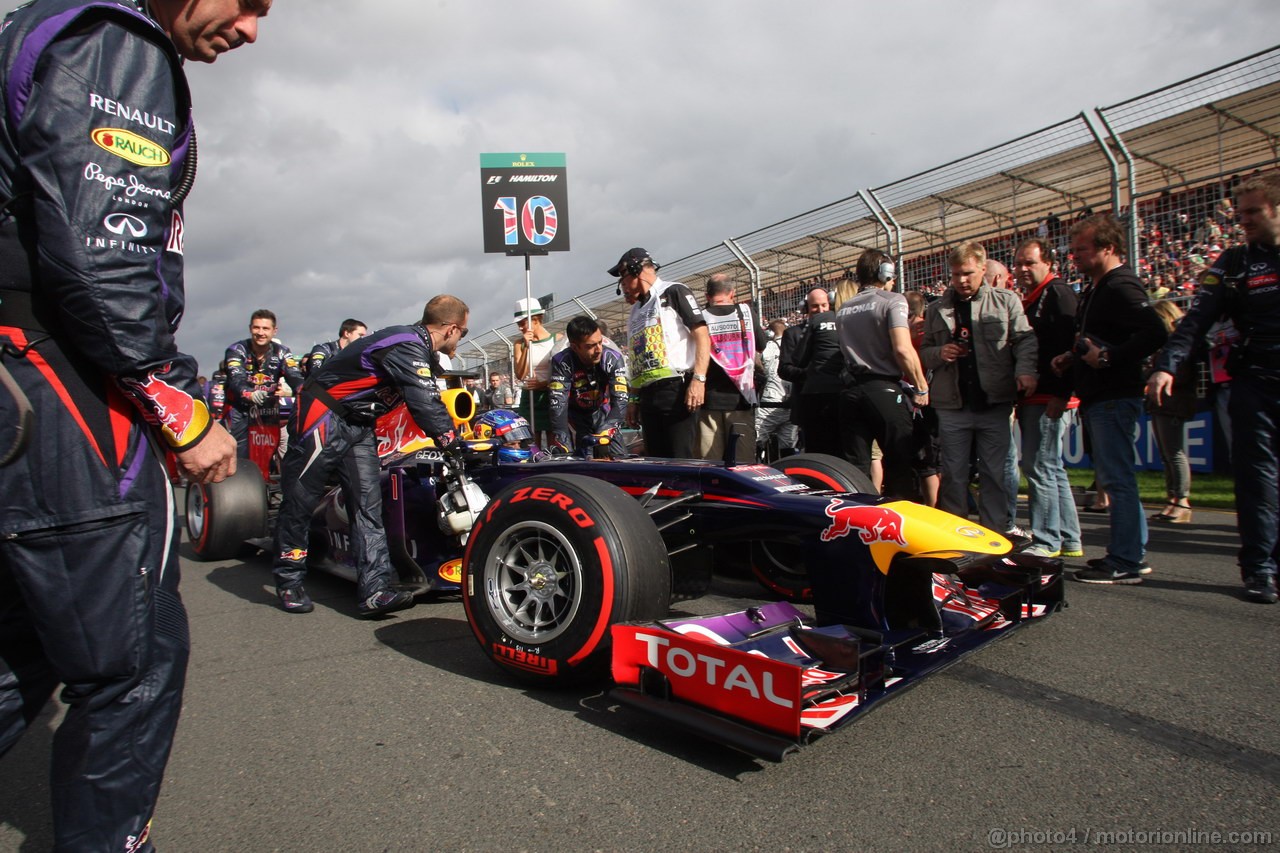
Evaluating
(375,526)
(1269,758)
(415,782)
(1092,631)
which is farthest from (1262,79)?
(415,782)

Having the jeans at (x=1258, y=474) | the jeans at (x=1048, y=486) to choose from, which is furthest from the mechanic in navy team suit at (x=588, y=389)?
the jeans at (x=1258, y=474)

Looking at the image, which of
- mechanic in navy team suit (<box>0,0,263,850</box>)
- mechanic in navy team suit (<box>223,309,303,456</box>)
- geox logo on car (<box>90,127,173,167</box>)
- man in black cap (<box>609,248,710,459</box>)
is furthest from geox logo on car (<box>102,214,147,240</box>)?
mechanic in navy team suit (<box>223,309,303,456</box>)

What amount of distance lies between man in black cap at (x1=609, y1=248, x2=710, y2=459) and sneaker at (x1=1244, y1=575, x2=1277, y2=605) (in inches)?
110

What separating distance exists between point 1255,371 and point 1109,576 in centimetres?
114

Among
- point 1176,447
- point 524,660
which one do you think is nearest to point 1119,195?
point 1176,447

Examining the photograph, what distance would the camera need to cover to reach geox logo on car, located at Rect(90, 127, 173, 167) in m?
1.37

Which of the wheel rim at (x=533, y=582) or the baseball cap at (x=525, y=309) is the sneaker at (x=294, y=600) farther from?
the baseball cap at (x=525, y=309)

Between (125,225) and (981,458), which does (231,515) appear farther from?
(981,458)

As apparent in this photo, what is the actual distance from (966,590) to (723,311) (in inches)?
107

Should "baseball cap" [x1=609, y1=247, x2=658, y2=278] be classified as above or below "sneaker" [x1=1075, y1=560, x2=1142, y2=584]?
above

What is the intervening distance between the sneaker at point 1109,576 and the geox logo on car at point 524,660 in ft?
9.15

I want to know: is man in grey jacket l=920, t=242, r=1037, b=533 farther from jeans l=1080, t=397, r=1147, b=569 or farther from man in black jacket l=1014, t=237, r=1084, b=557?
jeans l=1080, t=397, r=1147, b=569

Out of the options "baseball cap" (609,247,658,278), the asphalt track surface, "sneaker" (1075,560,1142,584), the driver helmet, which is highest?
"baseball cap" (609,247,658,278)

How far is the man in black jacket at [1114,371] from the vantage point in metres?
3.88
